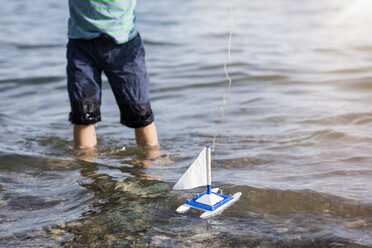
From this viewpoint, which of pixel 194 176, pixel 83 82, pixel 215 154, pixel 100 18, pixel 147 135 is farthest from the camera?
pixel 215 154

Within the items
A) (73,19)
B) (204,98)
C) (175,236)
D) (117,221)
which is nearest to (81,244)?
(117,221)

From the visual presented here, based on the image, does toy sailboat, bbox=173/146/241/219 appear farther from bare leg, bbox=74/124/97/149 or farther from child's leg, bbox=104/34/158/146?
bare leg, bbox=74/124/97/149

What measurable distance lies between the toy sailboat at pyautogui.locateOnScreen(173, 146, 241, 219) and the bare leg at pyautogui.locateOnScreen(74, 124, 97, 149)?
1.50 meters

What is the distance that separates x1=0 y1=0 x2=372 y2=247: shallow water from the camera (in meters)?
2.94

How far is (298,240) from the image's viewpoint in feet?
9.07

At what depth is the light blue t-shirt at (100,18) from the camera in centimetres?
377

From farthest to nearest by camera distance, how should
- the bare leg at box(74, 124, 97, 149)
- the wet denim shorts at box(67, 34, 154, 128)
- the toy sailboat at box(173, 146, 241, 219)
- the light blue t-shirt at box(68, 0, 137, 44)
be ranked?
1. the bare leg at box(74, 124, 97, 149)
2. the wet denim shorts at box(67, 34, 154, 128)
3. the light blue t-shirt at box(68, 0, 137, 44)
4. the toy sailboat at box(173, 146, 241, 219)

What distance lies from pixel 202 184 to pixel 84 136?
Result: 5.58 ft

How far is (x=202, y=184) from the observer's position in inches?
114

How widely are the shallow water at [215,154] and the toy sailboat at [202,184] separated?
3.1 inches

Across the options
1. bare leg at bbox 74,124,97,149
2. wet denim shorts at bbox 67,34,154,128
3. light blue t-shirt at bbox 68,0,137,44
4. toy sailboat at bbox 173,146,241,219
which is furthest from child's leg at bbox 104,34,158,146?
toy sailboat at bbox 173,146,241,219

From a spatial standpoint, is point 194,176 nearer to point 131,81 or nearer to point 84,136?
point 131,81

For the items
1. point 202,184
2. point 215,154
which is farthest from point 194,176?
point 215,154

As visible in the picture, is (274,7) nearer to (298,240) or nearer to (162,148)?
(162,148)
